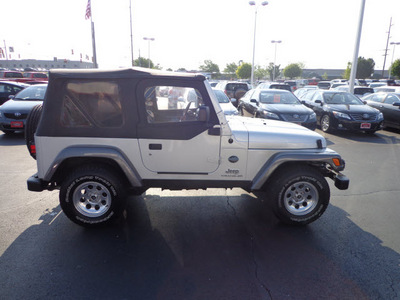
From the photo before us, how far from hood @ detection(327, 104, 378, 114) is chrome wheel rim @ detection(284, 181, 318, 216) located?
7251mm

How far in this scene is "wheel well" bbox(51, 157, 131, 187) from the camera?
348 cm

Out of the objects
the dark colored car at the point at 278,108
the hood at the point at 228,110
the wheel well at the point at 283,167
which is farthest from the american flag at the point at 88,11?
the wheel well at the point at 283,167

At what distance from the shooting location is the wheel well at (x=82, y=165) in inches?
137

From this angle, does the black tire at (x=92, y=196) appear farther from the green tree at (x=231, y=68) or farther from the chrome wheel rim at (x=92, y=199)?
the green tree at (x=231, y=68)

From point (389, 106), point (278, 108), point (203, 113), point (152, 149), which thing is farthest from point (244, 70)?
point (152, 149)

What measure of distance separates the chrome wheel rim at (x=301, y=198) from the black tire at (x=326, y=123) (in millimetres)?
7266

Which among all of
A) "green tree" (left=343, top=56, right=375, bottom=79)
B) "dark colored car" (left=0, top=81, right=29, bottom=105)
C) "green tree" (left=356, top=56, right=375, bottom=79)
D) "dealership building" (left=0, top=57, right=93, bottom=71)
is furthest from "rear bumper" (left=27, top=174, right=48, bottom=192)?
"dealership building" (left=0, top=57, right=93, bottom=71)

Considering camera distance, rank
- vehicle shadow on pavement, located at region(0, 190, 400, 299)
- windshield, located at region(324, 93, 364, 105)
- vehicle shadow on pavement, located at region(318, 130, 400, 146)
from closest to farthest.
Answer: vehicle shadow on pavement, located at region(0, 190, 400, 299) < vehicle shadow on pavement, located at region(318, 130, 400, 146) < windshield, located at region(324, 93, 364, 105)

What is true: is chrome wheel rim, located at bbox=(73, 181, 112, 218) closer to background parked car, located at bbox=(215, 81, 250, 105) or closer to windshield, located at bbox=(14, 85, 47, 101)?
windshield, located at bbox=(14, 85, 47, 101)

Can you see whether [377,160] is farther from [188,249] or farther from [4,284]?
[4,284]

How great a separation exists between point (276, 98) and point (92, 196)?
795cm

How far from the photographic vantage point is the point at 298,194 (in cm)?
373

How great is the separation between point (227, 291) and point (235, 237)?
929mm

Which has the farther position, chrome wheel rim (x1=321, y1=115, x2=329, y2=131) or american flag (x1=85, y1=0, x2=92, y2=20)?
american flag (x1=85, y1=0, x2=92, y2=20)
